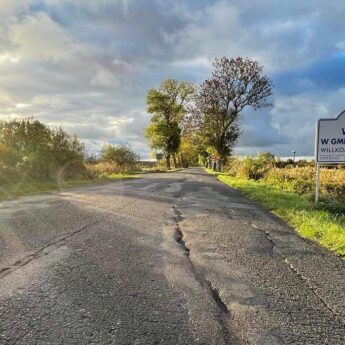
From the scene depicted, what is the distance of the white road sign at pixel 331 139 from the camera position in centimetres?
1246

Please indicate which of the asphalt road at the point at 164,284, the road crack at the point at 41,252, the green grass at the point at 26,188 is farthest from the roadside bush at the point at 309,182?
the road crack at the point at 41,252

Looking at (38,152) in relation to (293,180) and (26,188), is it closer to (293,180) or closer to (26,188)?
(26,188)

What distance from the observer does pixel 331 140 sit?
41.1 ft

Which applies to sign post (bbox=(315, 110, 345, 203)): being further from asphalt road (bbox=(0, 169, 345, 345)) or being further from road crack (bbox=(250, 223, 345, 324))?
road crack (bbox=(250, 223, 345, 324))

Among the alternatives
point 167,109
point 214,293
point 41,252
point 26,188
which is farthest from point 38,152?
point 167,109

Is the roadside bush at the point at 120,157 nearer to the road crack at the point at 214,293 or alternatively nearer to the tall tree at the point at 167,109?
the tall tree at the point at 167,109

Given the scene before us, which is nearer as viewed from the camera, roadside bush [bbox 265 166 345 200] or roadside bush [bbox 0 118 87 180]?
roadside bush [bbox 265 166 345 200]

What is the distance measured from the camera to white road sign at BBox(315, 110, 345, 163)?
1246cm

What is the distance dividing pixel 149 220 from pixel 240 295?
4.81 m

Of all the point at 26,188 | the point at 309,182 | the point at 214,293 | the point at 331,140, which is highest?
the point at 331,140

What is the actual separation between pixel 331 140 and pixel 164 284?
368 inches

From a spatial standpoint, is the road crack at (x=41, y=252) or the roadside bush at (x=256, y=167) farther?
the roadside bush at (x=256, y=167)

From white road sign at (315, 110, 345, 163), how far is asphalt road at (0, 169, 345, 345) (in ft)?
15.9

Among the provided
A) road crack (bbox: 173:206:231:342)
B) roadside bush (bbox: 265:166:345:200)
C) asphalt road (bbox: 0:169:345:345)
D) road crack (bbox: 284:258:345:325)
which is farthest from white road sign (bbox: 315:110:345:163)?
road crack (bbox: 284:258:345:325)
